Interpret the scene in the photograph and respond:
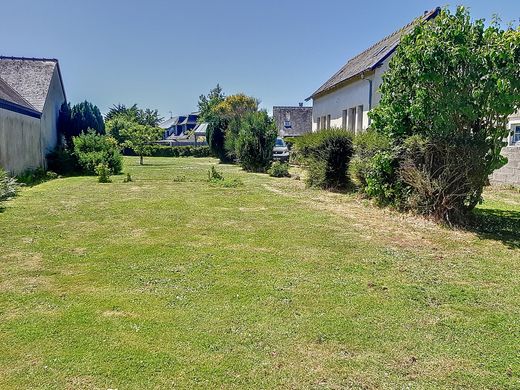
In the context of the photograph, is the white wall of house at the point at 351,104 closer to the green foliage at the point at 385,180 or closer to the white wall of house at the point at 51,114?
the green foliage at the point at 385,180

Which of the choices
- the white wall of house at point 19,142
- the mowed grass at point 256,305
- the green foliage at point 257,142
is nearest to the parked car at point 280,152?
the green foliage at point 257,142

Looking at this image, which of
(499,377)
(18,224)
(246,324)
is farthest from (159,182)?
(499,377)

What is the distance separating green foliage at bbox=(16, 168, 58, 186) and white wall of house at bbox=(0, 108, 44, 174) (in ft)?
0.72

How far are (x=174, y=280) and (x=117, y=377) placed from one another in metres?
2.02

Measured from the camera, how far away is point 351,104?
20.5 m

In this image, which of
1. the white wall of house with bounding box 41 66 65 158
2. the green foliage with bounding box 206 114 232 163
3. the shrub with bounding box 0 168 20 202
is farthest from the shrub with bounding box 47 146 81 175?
the green foliage with bounding box 206 114 232 163

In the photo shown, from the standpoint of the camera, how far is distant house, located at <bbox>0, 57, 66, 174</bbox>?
49.5 feet

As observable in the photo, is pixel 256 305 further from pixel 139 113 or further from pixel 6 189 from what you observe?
A: pixel 139 113

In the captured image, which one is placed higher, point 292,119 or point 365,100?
point 292,119

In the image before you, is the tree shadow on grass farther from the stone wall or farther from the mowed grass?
the stone wall

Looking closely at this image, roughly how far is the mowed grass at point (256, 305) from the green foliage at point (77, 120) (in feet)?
54.4

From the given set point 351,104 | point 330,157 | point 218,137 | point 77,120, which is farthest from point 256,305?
→ point 218,137

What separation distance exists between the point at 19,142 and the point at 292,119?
125ft

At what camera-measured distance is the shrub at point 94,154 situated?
1970 centimetres
